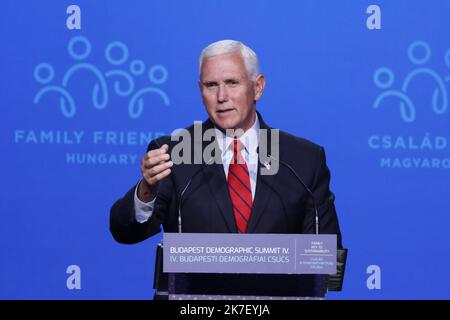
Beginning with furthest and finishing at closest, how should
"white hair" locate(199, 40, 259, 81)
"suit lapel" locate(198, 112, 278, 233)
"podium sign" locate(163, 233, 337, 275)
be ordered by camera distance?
"white hair" locate(199, 40, 259, 81) → "suit lapel" locate(198, 112, 278, 233) → "podium sign" locate(163, 233, 337, 275)

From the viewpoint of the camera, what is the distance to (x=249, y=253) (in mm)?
2578

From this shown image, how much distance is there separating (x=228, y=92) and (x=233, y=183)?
41 cm

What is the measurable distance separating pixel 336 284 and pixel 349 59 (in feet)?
4.01

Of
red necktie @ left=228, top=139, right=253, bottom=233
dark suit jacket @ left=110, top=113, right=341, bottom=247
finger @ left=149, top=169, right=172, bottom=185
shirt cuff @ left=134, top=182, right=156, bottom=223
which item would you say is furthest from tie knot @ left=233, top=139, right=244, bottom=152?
finger @ left=149, top=169, right=172, bottom=185

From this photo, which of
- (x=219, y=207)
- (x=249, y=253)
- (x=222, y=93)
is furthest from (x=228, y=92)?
(x=249, y=253)

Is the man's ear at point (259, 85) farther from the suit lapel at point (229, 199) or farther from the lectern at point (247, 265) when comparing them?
the lectern at point (247, 265)

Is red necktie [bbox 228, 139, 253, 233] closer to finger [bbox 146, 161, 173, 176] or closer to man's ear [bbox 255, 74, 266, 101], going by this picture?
man's ear [bbox 255, 74, 266, 101]

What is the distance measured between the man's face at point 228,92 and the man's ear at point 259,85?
0.06m

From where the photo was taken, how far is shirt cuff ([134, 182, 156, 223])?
2.83 metres

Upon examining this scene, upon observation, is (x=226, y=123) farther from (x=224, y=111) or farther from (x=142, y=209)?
(x=142, y=209)

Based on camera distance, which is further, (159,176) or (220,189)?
(220,189)

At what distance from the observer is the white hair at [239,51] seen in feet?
10.5
